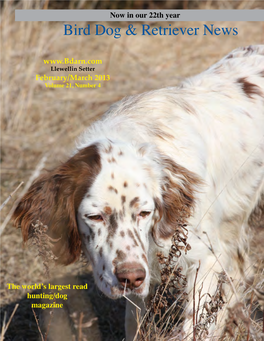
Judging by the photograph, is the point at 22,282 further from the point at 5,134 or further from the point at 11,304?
the point at 5,134

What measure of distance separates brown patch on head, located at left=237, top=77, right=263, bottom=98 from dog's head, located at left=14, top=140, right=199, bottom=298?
3.22 feet

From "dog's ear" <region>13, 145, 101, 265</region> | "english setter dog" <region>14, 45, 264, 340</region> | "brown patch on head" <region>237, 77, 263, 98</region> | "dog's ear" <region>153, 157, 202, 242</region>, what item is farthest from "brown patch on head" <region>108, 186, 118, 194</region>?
"brown patch on head" <region>237, 77, 263, 98</region>

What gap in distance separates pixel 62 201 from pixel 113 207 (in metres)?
0.35

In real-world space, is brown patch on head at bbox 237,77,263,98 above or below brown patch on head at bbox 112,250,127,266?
above

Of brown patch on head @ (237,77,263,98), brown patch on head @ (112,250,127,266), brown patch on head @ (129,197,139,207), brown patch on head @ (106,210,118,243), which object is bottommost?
brown patch on head @ (112,250,127,266)

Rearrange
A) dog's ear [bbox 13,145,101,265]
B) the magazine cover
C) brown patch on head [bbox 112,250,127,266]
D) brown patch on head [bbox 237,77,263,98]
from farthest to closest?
brown patch on head [bbox 237,77,263,98]
dog's ear [bbox 13,145,101,265]
the magazine cover
brown patch on head [bbox 112,250,127,266]

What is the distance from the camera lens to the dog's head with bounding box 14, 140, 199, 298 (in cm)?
239

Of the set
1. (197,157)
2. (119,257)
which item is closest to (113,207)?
(119,257)

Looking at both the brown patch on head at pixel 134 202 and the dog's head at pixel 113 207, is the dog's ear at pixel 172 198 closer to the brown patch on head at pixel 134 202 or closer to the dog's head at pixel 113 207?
the dog's head at pixel 113 207

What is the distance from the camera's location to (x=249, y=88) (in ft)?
11.3

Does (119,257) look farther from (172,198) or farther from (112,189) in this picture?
(172,198)

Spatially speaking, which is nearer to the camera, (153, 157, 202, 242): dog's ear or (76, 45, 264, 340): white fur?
(76, 45, 264, 340): white fur

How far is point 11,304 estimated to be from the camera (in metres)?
3.82

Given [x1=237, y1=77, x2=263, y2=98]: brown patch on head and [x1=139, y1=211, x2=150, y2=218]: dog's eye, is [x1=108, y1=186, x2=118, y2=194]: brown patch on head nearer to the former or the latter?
[x1=139, y1=211, x2=150, y2=218]: dog's eye
